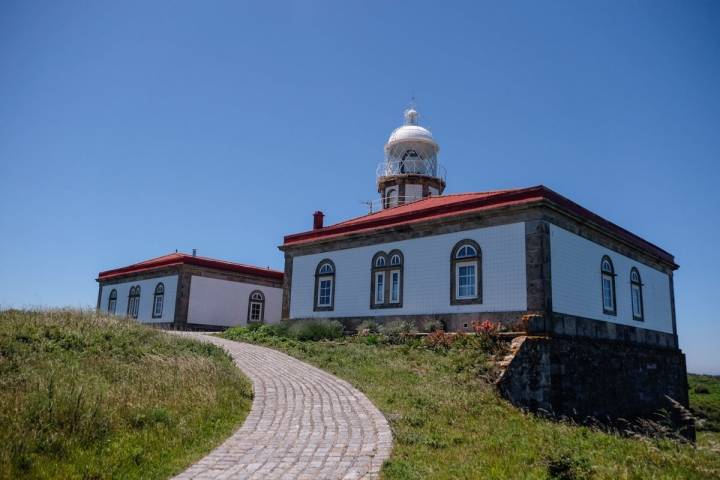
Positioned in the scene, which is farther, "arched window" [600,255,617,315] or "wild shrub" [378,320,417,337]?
"arched window" [600,255,617,315]

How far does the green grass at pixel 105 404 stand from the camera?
6.12 m

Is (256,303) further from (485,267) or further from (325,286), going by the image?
(485,267)

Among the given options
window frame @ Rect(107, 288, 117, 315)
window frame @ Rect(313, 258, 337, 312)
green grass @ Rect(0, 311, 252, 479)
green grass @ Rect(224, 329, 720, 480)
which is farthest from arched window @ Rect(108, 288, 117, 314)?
green grass @ Rect(224, 329, 720, 480)

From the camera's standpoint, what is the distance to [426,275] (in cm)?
1734

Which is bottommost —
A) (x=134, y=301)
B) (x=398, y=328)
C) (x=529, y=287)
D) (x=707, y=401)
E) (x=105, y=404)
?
(x=707, y=401)

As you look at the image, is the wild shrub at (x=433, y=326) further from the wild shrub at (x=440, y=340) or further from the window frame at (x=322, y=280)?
the window frame at (x=322, y=280)

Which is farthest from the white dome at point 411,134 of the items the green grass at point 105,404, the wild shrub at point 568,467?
the wild shrub at point 568,467

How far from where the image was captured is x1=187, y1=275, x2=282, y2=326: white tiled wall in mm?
27047

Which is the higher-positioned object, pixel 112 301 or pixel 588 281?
pixel 112 301

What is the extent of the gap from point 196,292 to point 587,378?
735 inches

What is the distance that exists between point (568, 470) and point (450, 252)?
11217 millimetres

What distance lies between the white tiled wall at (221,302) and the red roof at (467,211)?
6962 millimetres

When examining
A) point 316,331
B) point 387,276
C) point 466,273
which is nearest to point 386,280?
point 387,276

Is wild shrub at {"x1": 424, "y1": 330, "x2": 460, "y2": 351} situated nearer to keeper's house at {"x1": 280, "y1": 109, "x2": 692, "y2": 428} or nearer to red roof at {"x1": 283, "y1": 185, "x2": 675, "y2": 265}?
keeper's house at {"x1": 280, "y1": 109, "x2": 692, "y2": 428}
